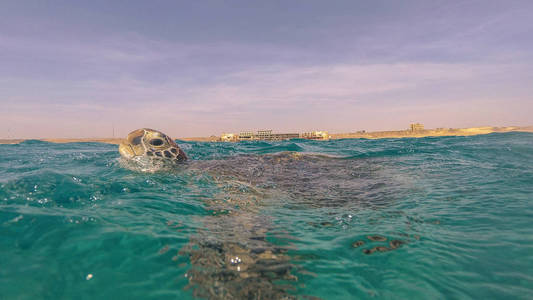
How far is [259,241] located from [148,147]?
17.0 feet

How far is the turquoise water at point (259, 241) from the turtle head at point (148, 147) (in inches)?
76.3

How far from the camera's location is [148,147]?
6.84 metres

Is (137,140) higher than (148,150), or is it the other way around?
(137,140)

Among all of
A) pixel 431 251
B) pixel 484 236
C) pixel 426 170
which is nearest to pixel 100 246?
pixel 431 251

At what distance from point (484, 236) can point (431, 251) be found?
2.77 feet

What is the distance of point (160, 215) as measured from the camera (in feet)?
11.0

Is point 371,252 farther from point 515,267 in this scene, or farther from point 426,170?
point 426,170

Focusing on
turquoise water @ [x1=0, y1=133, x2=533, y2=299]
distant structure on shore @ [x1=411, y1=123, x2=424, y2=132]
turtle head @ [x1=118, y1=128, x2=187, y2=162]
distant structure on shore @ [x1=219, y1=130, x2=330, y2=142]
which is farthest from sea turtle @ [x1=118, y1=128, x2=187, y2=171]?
distant structure on shore @ [x1=411, y1=123, x2=424, y2=132]

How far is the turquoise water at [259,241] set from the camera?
1.99 m

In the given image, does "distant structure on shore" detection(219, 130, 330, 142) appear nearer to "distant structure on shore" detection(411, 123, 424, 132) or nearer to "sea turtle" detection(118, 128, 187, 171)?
"distant structure on shore" detection(411, 123, 424, 132)

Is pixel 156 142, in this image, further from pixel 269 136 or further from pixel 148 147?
pixel 269 136

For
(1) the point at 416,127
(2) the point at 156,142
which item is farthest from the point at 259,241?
(1) the point at 416,127

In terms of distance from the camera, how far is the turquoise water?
1990 millimetres

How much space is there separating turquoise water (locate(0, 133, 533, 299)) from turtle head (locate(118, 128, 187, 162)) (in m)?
1.94
